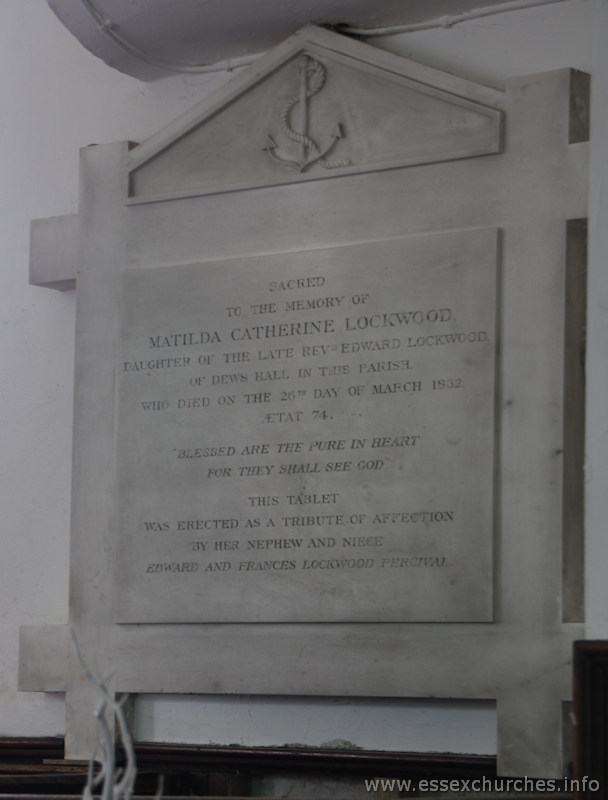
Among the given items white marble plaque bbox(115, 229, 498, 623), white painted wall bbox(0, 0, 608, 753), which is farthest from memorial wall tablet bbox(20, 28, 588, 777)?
white painted wall bbox(0, 0, 608, 753)

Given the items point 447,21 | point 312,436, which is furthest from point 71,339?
point 447,21

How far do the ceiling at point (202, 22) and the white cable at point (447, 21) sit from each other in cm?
1

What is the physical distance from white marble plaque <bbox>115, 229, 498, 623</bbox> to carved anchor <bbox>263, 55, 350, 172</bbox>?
1.11 feet

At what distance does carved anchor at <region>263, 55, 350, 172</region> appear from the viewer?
4551 millimetres

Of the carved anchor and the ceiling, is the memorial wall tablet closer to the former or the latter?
the carved anchor

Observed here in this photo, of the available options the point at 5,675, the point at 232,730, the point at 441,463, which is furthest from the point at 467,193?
the point at 5,675

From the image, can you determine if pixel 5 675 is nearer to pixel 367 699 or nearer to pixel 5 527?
Answer: pixel 5 527

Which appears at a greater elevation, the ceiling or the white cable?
the ceiling

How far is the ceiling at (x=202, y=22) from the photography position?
4574 mm

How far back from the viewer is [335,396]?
4.38 metres

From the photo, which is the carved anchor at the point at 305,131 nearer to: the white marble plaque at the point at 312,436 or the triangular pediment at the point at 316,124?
the triangular pediment at the point at 316,124

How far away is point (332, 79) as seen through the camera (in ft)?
15.1

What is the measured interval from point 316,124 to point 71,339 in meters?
1.32

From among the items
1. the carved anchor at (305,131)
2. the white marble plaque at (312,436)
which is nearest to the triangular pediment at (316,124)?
the carved anchor at (305,131)
